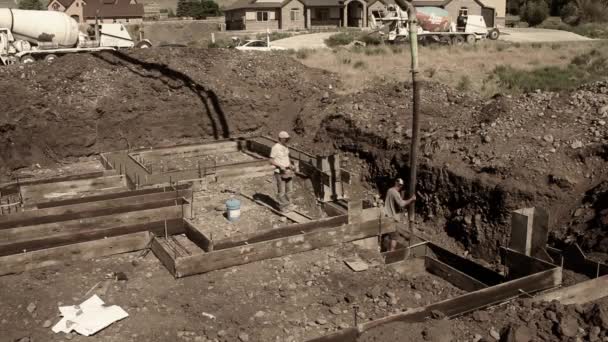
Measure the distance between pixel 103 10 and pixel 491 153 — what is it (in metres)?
54.3

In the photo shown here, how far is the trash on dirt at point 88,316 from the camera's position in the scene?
253 inches

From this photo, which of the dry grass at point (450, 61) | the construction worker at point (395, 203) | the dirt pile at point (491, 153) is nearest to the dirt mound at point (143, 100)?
the dry grass at point (450, 61)

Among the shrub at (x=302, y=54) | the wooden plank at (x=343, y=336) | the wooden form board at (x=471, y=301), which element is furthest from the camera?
the shrub at (x=302, y=54)

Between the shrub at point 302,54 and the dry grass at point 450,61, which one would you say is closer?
the dry grass at point 450,61

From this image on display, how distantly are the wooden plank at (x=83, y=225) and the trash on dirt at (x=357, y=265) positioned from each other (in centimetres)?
290

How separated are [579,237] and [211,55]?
12.1 m

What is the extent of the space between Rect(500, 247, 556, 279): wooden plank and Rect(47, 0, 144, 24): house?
1958 inches

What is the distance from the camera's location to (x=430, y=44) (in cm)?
2928

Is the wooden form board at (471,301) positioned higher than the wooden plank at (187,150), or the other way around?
the wooden plank at (187,150)

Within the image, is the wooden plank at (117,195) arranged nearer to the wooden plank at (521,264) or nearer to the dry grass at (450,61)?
the wooden plank at (521,264)

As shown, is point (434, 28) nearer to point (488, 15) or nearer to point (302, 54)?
point (302, 54)

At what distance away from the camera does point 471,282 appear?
754 cm

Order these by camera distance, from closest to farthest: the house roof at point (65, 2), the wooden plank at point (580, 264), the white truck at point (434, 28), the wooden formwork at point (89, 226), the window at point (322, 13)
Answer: the wooden plank at point (580, 264)
the wooden formwork at point (89, 226)
the white truck at point (434, 28)
the window at point (322, 13)
the house roof at point (65, 2)

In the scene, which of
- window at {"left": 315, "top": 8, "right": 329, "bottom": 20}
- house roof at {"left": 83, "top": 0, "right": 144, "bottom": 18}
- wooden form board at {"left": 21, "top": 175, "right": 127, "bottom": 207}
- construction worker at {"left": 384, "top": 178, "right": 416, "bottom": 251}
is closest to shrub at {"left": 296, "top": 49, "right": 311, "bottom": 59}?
wooden form board at {"left": 21, "top": 175, "right": 127, "bottom": 207}
